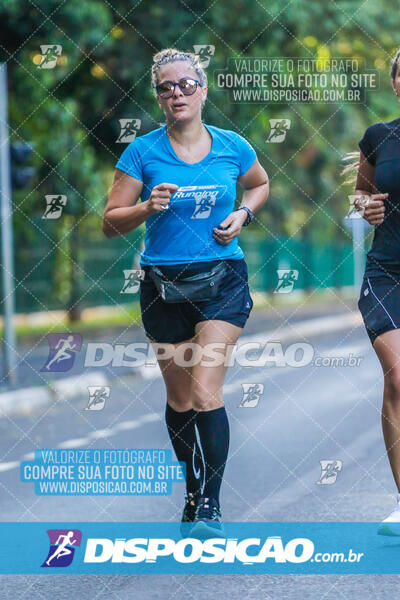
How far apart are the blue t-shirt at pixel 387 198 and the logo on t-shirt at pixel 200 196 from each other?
0.70 metres

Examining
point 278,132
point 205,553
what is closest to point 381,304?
point 205,553

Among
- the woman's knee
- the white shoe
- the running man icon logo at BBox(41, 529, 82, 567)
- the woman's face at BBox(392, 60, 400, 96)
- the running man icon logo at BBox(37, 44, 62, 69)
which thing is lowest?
the running man icon logo at BBox(41, 529, 82, 567)

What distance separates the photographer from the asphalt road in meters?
4.81

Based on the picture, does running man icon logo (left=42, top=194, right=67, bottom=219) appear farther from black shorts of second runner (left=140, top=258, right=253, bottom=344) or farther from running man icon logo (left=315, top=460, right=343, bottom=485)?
black shorts of second runner (left=140, top=258, right=253, bottom=344)

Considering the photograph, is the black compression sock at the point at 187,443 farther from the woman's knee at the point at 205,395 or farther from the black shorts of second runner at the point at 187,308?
the black shorts of second runner at the point at 187,308

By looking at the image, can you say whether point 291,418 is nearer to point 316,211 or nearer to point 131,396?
point 131,396

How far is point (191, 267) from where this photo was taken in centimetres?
537

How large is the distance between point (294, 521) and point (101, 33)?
10.8m

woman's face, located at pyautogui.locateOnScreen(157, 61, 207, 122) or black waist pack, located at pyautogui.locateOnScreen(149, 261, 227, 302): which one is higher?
woman's face, located at pyautogui.locateOnScreen(157, 61, 207, 122)

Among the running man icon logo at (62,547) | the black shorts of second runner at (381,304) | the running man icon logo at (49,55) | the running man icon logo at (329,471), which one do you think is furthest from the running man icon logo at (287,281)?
Answer: the running man icon logo at (49,55)

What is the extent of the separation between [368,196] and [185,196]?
790 mm

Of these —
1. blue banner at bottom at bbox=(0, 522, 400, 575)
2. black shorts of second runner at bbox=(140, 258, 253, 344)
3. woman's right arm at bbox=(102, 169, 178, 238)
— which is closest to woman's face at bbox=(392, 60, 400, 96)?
black shorts of second runner at bbox=(140, 258, 253, 344)

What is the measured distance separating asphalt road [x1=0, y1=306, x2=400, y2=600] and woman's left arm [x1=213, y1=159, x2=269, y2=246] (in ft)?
4.55

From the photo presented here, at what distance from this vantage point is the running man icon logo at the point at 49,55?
12409 millimetres
